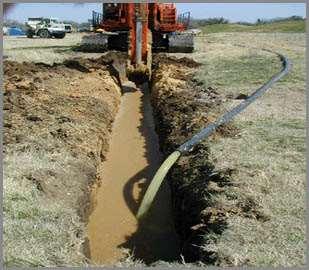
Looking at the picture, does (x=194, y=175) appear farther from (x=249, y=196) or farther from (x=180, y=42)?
(x=180, y=42)

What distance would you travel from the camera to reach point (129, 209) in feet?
32.8

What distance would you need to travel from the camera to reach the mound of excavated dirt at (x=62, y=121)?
9508mm

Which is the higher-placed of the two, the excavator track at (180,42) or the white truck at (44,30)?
the excavator track at (180,42)

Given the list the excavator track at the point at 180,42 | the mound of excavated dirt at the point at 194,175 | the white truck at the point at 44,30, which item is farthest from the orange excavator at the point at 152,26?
the white truck at the point at 44,30

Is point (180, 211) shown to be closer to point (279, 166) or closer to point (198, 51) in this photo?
point (279, 166)

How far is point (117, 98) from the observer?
58.5ft

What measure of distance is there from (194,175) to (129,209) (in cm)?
119

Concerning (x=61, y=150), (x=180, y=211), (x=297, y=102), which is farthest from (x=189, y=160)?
(x=297, y=102)

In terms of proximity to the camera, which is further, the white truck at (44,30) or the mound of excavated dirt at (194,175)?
the white truck at (44,30)

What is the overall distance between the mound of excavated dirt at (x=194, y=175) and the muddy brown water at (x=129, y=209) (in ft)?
0.84

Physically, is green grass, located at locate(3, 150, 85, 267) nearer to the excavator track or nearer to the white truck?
the excavator track

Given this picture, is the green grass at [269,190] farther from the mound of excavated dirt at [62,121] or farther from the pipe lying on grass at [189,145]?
the mound of excavated dirt at [62,121]

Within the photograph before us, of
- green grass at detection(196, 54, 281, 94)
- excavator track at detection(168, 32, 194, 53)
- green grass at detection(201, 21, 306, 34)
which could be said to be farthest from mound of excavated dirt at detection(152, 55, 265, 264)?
green grass at detection(201, 21, 306, 34)

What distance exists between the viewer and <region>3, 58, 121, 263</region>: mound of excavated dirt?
9.51 metres
